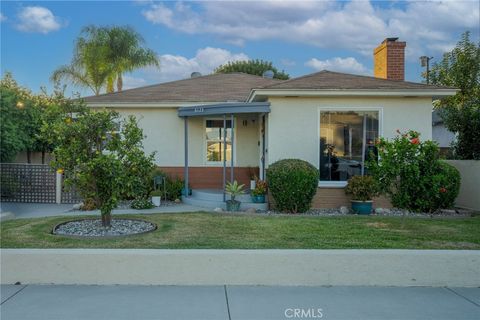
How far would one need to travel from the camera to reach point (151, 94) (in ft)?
50.3

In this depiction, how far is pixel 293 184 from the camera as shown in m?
10.6

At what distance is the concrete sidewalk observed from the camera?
4812mm

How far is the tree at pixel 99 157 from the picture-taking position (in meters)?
7.39

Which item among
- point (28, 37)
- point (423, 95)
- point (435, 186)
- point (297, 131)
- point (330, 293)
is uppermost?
point (28, 37)

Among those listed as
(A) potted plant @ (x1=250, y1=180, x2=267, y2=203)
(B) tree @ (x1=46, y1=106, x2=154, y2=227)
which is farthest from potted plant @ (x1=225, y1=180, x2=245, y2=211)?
(B) tree @ (x1=46, y1=106, x2=154, y2=227)

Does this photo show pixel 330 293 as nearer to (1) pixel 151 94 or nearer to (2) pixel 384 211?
(2) pixel 384 211

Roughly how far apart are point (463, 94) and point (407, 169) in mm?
11767

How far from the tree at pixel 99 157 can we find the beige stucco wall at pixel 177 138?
21.9ft

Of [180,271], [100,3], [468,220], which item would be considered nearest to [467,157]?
[468,220]

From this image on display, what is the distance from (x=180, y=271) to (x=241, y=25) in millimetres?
12333

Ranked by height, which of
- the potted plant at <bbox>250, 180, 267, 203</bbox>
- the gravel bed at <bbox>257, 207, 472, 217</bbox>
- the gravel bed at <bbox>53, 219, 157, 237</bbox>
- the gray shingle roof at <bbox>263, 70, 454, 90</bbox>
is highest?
the gray shingle roof at <bbox>263, 70, 454, 90</bbox>

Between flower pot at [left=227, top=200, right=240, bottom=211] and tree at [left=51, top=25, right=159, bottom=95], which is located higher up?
tree at [left=51, top=25, right=159, bottom=95]

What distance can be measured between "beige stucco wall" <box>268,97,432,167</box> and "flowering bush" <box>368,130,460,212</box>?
301 cm

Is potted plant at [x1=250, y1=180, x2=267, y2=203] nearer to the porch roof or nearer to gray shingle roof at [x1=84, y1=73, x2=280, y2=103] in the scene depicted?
the porch roof
